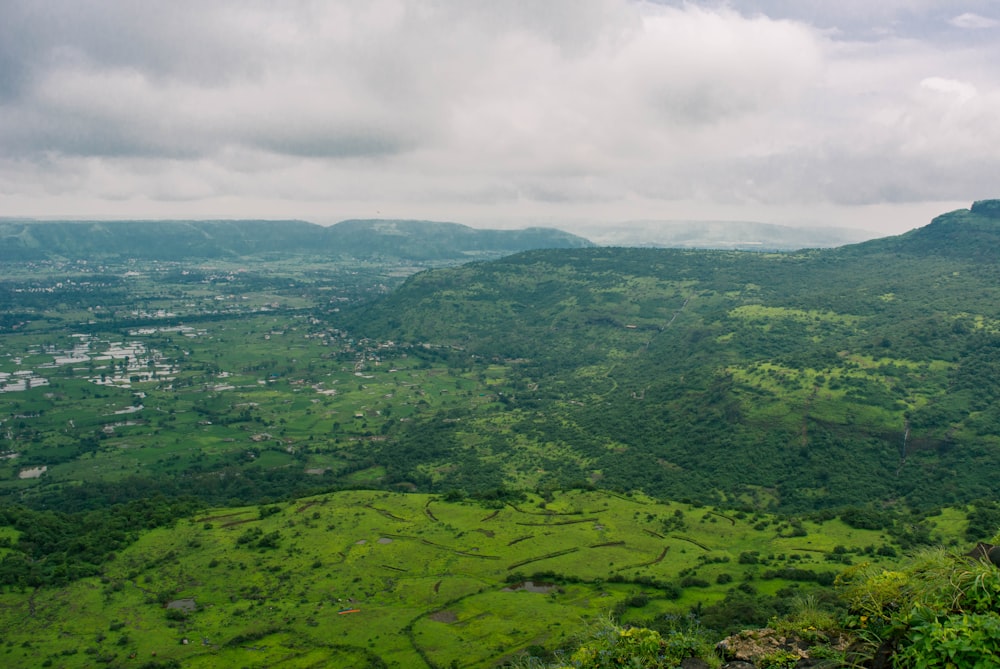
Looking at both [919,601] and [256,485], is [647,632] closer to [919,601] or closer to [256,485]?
[919,601]

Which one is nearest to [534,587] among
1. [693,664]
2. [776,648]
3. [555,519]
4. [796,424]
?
[555,519]

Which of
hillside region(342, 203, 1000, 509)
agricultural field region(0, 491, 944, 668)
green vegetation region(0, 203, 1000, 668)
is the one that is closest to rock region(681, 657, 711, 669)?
green vegetation region(0, 203, 1000, 668)

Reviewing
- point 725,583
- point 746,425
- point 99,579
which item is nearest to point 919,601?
point 725,583

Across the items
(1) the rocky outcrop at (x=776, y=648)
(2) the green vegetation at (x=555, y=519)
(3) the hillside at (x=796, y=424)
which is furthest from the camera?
(3) the hillside at (x=796, y=424)

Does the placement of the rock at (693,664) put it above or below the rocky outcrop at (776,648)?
below

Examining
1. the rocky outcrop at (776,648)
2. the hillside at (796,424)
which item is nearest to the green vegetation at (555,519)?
the rocky outcrop at (776,648)

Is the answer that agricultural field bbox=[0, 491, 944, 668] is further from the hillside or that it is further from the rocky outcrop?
the rocky outcrop

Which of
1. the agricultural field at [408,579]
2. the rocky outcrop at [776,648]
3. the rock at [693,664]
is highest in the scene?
the rocky outcrop at [776,648]

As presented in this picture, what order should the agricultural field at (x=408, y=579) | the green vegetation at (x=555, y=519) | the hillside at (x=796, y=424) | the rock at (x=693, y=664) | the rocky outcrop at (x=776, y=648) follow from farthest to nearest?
1. the hillside at (x=796, y=424)
2. the agricultural field at (x=408, y=579)
3. the green vegetation at (x=555, y=519)
4. the rock at (x=693, y=664)
5. the rocky outcrop at (x=776, y=648)

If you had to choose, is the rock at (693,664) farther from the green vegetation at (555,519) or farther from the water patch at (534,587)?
the water patch at (534,587)
